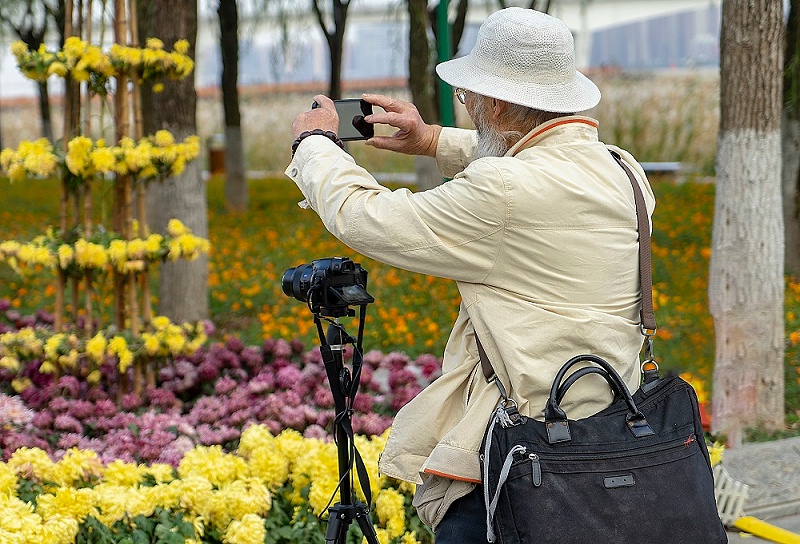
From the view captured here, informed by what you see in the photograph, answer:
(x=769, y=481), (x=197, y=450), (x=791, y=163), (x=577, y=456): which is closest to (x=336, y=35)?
(x=791, y=163)

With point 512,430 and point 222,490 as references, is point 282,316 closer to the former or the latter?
point 222,490

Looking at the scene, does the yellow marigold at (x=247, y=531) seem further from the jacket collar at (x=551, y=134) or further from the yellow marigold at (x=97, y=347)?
the yellow marigold at (x=97, y=347)

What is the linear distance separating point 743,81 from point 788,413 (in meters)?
1.83

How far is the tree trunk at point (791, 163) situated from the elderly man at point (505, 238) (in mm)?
6056

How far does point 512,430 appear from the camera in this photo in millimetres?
1951

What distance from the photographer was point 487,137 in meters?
2.14

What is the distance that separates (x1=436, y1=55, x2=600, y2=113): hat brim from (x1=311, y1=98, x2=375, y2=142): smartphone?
0.30 metres

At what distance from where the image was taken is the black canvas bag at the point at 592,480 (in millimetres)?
1907

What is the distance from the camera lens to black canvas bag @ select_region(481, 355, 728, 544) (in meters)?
1.91

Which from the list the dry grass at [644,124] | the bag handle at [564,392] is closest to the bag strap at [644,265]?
the bag handle at [564,392]

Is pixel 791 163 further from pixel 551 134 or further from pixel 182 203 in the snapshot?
pixel 551 134

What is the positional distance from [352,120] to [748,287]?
3146 mm

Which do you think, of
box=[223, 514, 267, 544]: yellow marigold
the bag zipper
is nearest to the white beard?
the bag zipper

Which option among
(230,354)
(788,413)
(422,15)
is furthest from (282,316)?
(788,413)
